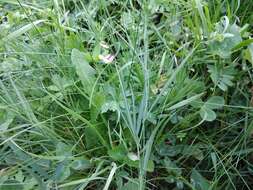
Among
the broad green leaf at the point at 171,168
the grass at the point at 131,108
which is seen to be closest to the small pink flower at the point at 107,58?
the grass at the point at 131,108

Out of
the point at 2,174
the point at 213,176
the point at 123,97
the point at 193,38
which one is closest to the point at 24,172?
the point at 2,174

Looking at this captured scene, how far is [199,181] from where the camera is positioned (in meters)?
1.05

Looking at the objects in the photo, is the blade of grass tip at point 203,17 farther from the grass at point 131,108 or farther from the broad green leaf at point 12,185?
the broad green leaf at point 12,185

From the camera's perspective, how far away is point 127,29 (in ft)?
4.27

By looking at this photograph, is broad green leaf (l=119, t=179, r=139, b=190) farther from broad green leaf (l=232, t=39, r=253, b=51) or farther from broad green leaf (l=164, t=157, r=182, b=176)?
broad green leaf (l=232, t=39, r=253, b=51)

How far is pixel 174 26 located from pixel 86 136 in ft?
1.48

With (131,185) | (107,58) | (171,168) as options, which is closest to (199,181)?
(171,168)

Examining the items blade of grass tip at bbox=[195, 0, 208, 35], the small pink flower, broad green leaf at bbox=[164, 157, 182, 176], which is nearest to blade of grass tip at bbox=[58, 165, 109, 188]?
broad green leaf at bbox=[164, 157, 182, 176]

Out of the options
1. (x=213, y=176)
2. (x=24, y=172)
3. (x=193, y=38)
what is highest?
(x=193, y=38)

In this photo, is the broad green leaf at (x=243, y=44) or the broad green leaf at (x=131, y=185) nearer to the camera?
the broad green leaf at (x=131, y=185)

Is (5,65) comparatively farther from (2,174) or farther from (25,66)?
(2,174)

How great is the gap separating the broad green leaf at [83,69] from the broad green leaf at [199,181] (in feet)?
1.13

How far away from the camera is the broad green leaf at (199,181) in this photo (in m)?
1.05

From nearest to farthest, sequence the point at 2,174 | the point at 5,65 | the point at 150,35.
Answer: the point at 2,174 → the point at 5,65 → the point at 150,35
